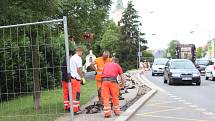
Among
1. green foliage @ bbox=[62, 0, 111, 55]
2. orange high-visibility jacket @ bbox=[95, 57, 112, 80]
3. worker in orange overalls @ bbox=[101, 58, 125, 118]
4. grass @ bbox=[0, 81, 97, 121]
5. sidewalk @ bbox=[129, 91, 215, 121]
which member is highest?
green foliage @ bbox=[62, 0, 111, 55]

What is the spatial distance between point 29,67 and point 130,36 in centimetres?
8903

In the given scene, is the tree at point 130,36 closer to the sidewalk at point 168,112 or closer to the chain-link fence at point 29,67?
the sidewalk at point 168,112

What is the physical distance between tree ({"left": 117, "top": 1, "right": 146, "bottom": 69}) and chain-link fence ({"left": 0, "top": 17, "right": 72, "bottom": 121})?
83.7m

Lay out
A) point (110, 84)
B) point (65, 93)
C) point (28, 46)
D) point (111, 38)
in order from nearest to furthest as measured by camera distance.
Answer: point (28, 46)
point (110, 84)
point (65, 93)
point (111, 38)

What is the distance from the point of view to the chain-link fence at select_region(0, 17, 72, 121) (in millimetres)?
11648

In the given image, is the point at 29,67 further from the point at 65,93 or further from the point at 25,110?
the point at 65,93

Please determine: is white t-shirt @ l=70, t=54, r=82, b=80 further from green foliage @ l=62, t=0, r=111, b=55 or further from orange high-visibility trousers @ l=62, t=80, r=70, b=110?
green foliage @ l=62, t=0, r=111, b=55

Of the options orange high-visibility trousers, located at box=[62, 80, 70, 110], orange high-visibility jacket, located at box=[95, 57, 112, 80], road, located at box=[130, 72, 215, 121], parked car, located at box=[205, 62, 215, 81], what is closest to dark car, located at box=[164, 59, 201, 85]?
parked car, located at box=[205, 62, 215, 81]

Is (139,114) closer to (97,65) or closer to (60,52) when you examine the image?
(97,65)

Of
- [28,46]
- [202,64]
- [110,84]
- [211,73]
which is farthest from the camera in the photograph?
[202,64]

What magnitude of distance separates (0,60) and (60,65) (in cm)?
203

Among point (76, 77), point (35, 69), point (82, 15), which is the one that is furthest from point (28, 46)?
point (82, 15)

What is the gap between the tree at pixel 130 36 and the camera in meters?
97.3

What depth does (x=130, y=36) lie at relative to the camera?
332ft
